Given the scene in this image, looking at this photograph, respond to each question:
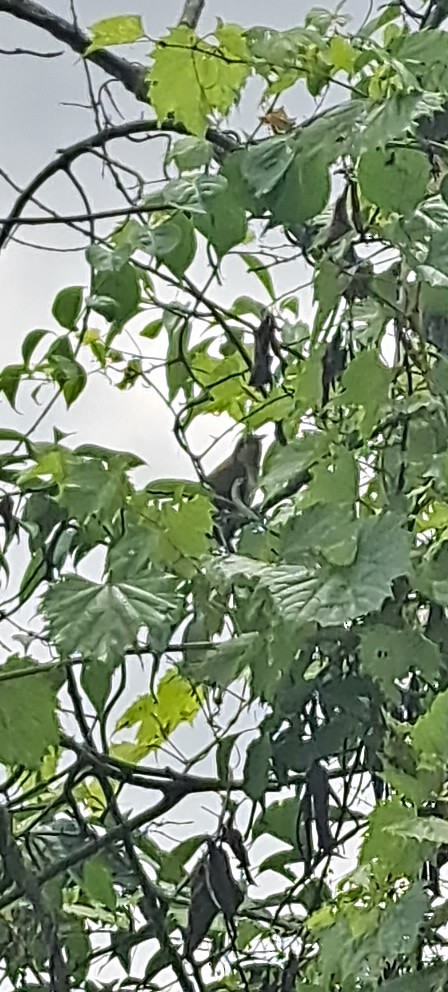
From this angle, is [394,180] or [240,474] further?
[240,474]

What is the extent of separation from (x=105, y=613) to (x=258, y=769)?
19 cm

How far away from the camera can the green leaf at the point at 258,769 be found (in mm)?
737

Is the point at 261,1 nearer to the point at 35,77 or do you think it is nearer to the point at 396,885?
the point at 35,77

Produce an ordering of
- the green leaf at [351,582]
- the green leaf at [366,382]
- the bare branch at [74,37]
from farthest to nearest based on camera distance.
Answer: the bare branch at [74,37] → the green leaf at [366,382] → the green leaf at [351,582]


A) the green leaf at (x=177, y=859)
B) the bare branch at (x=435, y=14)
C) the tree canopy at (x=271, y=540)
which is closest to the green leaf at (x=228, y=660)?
the tree canopy at (x=271, y=540)

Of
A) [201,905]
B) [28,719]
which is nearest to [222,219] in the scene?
[28,719]

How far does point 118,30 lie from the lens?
673 millimetres

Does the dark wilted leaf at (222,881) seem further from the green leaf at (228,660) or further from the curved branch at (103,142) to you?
the curved branch at (103,142)

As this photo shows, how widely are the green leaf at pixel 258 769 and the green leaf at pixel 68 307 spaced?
23cm

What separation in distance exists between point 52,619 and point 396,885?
0.19 m

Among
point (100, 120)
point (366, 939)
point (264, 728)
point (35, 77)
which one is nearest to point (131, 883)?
point (264, 728)

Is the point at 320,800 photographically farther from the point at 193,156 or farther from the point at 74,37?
the point at 74,37

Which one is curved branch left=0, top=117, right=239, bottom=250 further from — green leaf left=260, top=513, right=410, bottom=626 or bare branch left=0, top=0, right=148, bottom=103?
green leaf left=260, top=513, right=410, bottom=626

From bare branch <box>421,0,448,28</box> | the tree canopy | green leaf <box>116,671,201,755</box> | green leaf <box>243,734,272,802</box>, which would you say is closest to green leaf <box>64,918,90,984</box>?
the tree canopy
